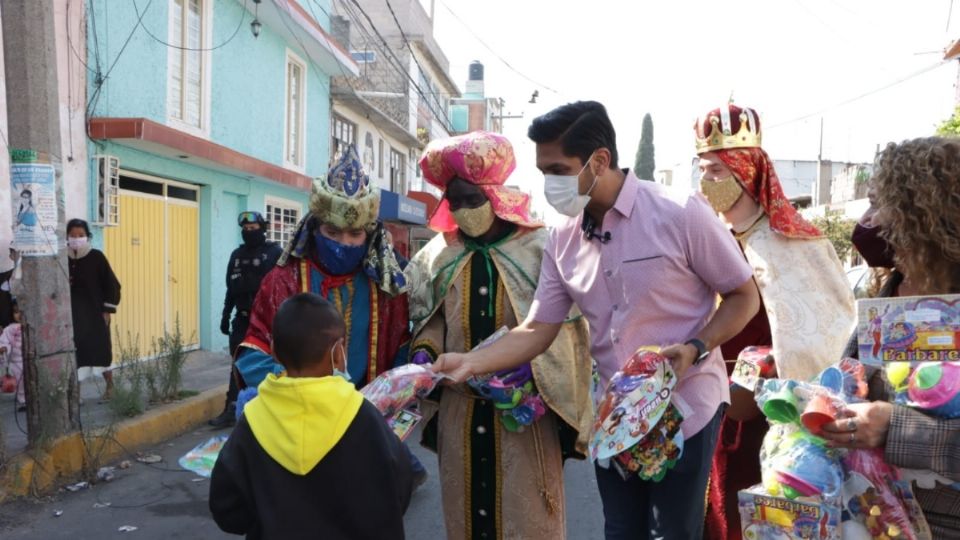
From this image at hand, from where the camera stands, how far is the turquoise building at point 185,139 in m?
8.57

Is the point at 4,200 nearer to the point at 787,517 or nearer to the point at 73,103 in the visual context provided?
the point at 73,103

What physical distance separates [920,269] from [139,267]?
9540 millimetres

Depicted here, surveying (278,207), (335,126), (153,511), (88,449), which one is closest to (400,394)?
(153,511)

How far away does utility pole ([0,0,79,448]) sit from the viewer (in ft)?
16.5

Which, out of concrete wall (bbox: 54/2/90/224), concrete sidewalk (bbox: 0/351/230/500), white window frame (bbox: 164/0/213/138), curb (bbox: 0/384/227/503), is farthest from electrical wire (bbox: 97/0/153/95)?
curb (bbox: 0/384/227/503)

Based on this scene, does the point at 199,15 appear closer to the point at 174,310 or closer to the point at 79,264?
the point at 174,310

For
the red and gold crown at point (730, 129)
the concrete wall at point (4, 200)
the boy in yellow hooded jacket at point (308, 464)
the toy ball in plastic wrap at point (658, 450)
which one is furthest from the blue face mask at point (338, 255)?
the concrete wall at point (4, 200)

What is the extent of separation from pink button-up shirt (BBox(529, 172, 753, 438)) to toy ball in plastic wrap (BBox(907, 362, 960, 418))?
0.68m

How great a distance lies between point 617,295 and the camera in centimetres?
233

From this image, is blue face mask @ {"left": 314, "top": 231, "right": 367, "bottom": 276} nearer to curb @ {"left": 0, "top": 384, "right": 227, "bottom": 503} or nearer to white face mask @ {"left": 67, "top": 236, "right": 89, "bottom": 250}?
curb @ {"left": 0, "top": 384, "right": 227, "bottom": 503}

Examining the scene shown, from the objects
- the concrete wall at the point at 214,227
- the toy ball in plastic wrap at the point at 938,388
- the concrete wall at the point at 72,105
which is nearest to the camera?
the toy ball in plastic wrap at the point at 938,388

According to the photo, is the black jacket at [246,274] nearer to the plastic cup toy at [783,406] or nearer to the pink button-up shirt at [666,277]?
the pink button-up shirt at [666,277]

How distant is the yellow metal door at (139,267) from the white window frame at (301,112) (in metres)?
4.38

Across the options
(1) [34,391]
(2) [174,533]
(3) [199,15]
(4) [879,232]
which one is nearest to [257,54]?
(3) [199,15]
